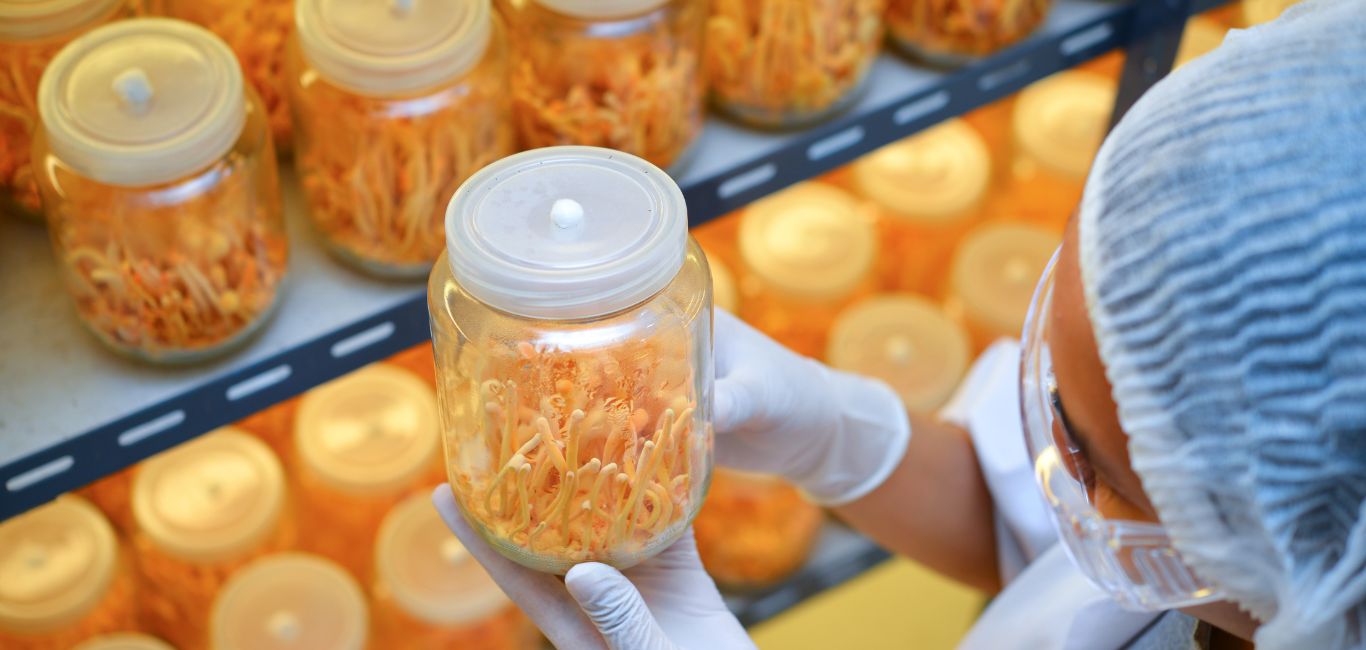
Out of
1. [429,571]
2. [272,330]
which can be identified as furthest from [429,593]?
[272,330]

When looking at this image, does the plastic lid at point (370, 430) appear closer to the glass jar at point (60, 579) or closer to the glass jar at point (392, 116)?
the glass jar at point (60, 579)

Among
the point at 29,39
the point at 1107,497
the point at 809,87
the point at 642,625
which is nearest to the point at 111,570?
the point at 29,39

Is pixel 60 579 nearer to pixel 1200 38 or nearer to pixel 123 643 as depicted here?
pixel 123 643

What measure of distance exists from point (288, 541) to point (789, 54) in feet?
2.44

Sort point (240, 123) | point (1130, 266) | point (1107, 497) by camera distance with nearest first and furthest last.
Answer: point (1130, 266) → point (1107, 497) → point (240, 123)

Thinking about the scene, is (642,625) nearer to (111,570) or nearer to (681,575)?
(681,575)

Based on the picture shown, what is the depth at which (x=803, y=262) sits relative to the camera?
61.1 inches

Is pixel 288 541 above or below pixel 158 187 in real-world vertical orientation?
below

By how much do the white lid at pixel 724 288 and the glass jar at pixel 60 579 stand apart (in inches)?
27.2

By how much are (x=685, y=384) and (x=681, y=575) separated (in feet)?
0.76

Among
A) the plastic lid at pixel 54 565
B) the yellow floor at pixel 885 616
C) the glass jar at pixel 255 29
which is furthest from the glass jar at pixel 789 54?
the yellow floor at pixel 885 616

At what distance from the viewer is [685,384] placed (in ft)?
2.66

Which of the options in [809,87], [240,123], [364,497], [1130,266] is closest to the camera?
[1130,266]

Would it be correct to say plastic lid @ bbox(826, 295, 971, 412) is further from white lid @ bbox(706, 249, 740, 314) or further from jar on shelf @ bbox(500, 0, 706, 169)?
jar on shelf @ bbox(500, 0, 706, 169)
